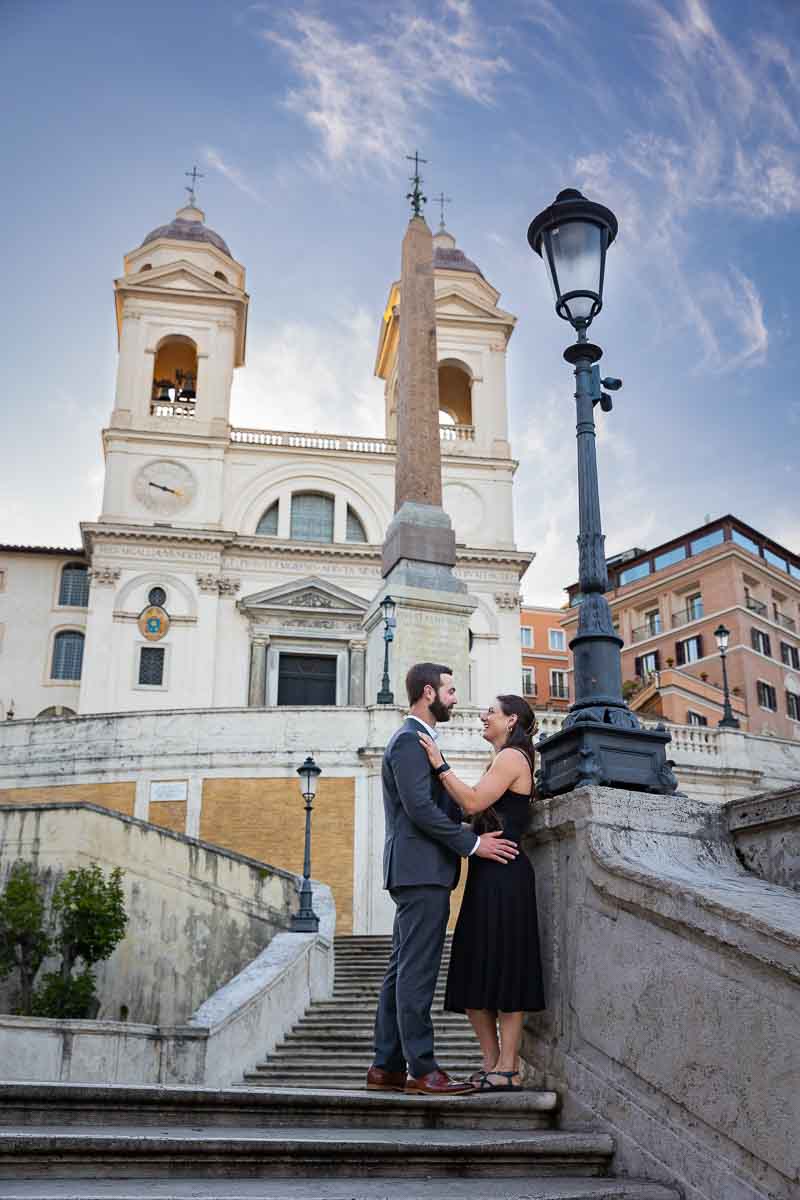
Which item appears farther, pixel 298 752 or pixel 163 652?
Answer: pixel 163 652

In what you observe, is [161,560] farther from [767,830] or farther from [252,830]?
[767,830]

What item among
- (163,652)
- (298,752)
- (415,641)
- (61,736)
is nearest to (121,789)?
(61,736)

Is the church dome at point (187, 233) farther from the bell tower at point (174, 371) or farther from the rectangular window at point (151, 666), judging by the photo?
the rectangular window at point (151, 666)

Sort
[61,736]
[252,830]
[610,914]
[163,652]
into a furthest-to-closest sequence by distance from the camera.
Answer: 1. [163,652]
2. [61,736]
3. [252,830]
4. [610,914]

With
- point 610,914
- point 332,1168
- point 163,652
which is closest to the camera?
point 332,1168

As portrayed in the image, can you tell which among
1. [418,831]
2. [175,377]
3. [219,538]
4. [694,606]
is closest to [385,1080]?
[418,831]

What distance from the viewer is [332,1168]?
365 cm

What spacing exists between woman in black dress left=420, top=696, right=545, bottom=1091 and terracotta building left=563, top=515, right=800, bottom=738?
4094 centimetres

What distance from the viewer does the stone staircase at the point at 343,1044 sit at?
11.6 metres

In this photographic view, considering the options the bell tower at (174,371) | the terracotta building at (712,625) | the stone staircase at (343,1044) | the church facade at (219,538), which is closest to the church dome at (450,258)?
the church facade at (219,538)

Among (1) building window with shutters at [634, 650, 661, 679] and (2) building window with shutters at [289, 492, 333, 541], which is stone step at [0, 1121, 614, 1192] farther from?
(1) building window with shutters at [634, 650, 661, 679]

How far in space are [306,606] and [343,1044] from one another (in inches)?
963

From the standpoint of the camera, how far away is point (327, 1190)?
3346 mm

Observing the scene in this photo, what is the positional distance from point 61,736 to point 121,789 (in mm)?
1964
